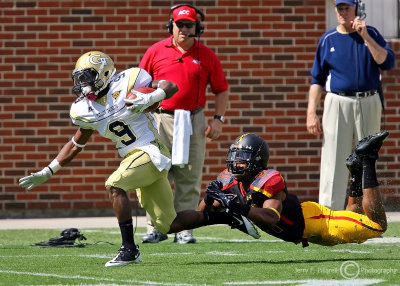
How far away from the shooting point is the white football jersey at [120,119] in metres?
7.85

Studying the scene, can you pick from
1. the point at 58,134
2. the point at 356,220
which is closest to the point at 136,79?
the point at 356,220

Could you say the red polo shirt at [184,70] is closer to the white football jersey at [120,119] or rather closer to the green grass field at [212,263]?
the green grass field at [212,263]

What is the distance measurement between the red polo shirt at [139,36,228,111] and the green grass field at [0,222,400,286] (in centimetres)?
136

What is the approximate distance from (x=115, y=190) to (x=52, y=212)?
5.54 metres

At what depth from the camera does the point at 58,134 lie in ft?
42.3

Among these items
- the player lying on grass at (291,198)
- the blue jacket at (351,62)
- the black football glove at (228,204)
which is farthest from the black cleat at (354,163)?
the blue jacket at (351,62)

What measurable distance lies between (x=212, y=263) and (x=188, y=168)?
2.52 metres

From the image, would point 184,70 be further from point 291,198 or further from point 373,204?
point 373,204

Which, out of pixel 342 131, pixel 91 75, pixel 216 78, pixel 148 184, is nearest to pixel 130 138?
pixel 148 184

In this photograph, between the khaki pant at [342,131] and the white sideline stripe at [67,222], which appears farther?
the white sideline stripe at [67,222]

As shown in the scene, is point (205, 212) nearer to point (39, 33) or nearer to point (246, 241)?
point (246, 241)

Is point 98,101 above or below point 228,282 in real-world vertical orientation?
above

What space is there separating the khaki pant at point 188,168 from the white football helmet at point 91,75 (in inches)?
81.0

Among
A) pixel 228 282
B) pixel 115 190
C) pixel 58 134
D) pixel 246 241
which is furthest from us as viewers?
pixel 58 134
